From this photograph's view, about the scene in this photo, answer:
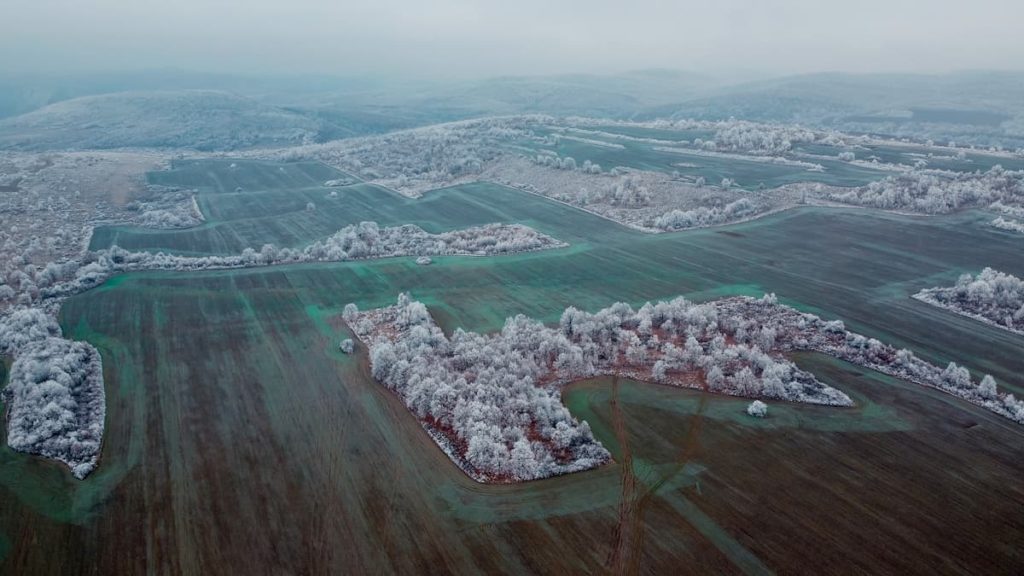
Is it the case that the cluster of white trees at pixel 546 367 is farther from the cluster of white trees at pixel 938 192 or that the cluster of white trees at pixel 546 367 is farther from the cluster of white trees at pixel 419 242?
the cluster of white trees at pixel 938 192

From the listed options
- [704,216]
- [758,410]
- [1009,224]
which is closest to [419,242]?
[704,216]

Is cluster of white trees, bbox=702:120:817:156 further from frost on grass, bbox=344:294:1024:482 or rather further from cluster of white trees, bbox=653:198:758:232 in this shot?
frost on grass, bbox=344:294:1024:482

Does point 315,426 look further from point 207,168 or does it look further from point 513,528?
point 207,168

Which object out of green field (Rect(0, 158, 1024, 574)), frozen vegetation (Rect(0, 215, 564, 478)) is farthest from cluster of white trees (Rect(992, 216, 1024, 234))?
frozen vegetation (Rect(0, 215, 564, 478))

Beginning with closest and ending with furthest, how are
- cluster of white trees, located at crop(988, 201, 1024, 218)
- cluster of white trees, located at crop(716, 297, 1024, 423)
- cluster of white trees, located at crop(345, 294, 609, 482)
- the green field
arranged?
1. the green field
2. cluster of white trees, located at crop(345, 294, 609, 482)
3. cluster of white trees, located at crop(716, 297, 1024, 423)
4. cluster of white trees, located at crop(988, 201, 1024, 218)

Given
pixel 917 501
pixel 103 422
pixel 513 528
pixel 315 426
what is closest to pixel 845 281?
pixel 917 501

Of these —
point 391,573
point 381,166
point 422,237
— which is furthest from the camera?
point 381,166
